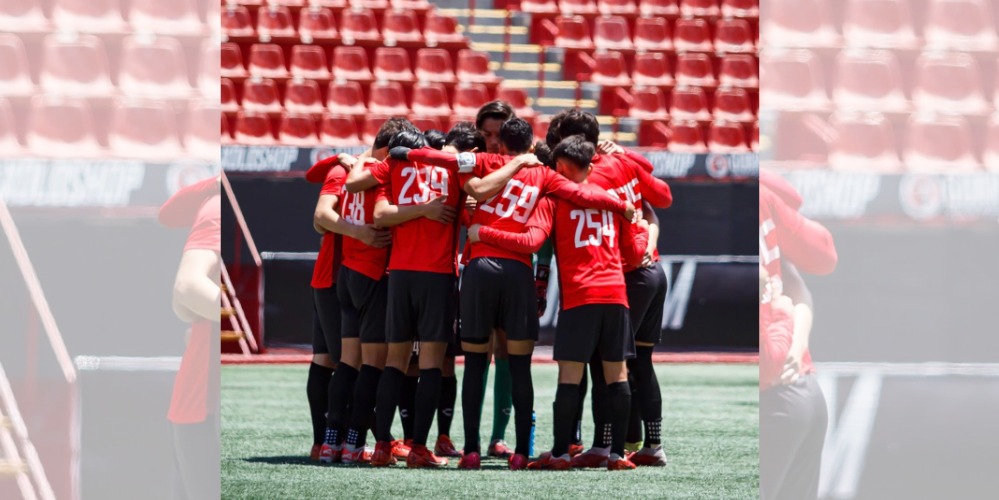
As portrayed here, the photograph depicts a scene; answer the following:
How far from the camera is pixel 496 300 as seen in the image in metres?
5.50

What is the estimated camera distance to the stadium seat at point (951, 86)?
122 inches

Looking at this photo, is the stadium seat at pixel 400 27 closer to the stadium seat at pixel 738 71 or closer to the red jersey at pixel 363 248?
the stadium seat at pixel 738 71

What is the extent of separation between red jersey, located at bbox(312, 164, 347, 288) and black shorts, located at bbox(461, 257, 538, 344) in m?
0.80

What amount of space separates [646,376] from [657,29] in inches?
369

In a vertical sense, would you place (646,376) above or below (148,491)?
below

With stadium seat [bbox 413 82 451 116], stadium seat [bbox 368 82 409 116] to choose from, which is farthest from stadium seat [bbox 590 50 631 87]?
stadium seat [bbox 368 82 409 116]

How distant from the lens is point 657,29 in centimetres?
1475

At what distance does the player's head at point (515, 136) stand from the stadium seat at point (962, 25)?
2744 mm

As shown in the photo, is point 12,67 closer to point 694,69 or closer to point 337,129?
point 337,129

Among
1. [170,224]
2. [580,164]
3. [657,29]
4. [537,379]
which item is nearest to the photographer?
[170,224]

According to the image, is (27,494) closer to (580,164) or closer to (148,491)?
(148,491)

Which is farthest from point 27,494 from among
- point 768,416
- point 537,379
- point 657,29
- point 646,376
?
point 657,29

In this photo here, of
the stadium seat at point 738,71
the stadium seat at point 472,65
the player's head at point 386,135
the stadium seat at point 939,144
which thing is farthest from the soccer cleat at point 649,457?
the stadium seat at point 738,71

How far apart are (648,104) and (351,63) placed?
3121 millimetres
